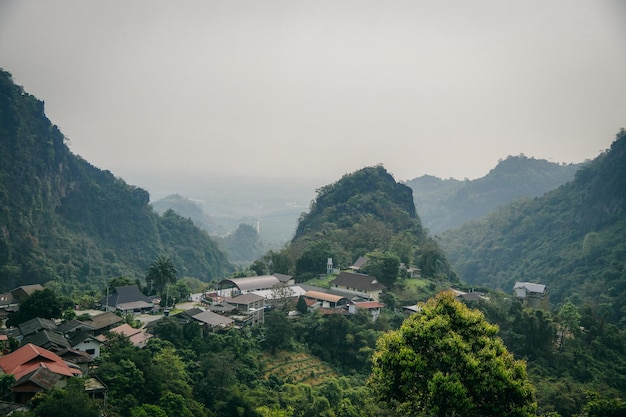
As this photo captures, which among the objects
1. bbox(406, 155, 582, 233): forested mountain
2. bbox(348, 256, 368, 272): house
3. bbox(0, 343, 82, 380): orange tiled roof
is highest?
bbox(406, 155, 582, 233): forested mountain


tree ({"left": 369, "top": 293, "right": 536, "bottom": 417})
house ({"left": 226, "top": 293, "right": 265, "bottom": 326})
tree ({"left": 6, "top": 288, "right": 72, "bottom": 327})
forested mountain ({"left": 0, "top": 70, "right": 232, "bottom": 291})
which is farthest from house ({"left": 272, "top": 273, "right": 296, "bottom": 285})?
tree ({"left": 369, "top": 293, "right": 536, "bottom": 417})

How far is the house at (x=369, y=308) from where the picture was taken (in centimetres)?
2743

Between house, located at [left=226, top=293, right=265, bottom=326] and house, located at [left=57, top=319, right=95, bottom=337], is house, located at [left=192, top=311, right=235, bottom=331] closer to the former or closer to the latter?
house, located at [left=226, top=293, right=265, bottom=326]

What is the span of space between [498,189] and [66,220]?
302 feet

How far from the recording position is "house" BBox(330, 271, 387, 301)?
31.2 meters

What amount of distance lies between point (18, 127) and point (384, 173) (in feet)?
140

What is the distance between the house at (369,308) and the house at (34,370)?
15.5 m

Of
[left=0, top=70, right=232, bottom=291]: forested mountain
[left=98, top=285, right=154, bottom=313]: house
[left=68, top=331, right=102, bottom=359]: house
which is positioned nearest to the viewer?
[left=68, top=331, right=102, bottom=359]: house

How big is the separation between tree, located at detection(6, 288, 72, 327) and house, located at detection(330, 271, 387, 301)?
17507 mm

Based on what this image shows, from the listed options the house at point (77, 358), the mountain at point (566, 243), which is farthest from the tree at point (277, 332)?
the mountain at point (566, 243)

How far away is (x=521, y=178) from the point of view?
110625 millimetres

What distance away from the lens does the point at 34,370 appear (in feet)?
45.8

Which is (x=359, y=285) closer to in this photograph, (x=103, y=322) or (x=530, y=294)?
(x=530, y=294)

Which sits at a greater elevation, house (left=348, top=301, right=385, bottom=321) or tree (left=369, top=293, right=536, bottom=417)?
tree (left=369, top=293, right=536, bottom=417)
